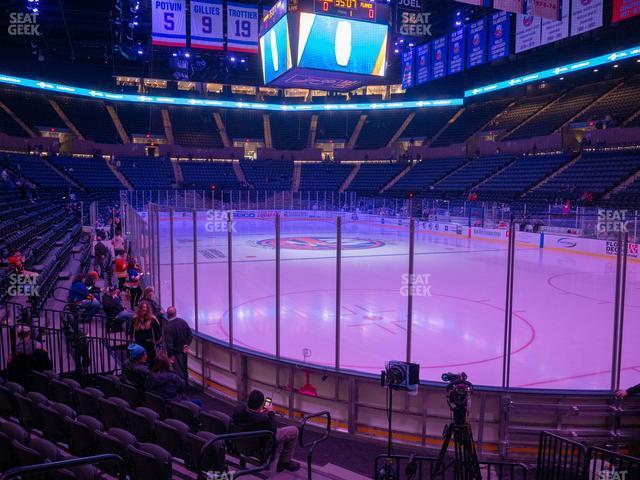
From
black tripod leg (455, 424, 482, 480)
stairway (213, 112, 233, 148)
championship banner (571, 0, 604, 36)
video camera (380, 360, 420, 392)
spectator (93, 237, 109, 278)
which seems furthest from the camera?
stairway (213, 112, 233, 148)

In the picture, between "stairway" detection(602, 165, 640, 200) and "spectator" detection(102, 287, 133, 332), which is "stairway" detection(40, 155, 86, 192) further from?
"stairway" detection(602, 165, 640, 200)

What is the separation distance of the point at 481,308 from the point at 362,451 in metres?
6.29

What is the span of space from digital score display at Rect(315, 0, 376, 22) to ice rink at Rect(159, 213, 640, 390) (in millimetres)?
6103

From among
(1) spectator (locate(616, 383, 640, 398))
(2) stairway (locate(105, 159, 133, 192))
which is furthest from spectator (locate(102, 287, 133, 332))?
(2) stairway (locate(105, 159, 133, 192))

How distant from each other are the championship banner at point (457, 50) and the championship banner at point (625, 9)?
9498 mm

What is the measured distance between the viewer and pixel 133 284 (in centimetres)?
1089

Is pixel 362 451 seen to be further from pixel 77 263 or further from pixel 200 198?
pixel 200 198

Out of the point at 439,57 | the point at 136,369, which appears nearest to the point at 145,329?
the point at 136,369

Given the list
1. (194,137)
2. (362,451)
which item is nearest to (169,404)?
(362,451)

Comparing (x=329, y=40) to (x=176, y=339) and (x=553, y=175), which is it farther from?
(x=553, y=175)

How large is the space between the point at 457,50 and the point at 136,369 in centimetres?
2563

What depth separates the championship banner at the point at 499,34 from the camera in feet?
75.9

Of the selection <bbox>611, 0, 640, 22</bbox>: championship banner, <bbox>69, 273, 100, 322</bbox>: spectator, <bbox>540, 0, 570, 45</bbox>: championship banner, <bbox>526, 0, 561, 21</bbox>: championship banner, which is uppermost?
<bbox>540, 0, 570, 45</bbox>: championship banner

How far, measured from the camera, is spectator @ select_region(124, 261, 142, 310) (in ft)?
35.8
